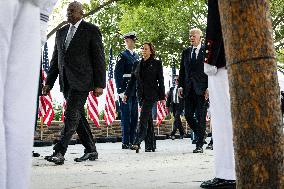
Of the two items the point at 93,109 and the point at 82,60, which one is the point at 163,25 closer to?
the point at 93,109

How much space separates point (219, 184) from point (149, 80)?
238 inches

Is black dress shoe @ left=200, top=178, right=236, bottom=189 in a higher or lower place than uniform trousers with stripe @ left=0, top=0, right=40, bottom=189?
lower

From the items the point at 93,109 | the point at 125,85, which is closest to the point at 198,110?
the point at 125,85

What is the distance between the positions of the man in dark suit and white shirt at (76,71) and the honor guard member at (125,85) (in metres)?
3.43

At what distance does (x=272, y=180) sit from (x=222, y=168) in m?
1.87

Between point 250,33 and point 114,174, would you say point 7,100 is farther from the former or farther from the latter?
point 114,174

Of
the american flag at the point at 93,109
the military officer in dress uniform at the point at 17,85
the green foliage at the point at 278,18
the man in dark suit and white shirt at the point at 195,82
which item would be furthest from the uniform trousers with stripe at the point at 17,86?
the green foliage at the point at 278,18

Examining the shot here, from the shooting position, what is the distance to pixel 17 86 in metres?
2.44

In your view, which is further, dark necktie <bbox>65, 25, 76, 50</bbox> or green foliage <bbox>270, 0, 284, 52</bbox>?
green foliage <bbox>270, 0, 284, 52</bbox>

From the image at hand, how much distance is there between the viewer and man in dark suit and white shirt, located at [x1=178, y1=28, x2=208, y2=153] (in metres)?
9.39

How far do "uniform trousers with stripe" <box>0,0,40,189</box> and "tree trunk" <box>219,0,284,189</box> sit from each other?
3.16 feet

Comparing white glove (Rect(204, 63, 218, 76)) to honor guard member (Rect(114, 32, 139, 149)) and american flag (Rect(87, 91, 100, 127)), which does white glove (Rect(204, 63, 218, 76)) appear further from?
american flag (Rect(87, 91, 100, 127))

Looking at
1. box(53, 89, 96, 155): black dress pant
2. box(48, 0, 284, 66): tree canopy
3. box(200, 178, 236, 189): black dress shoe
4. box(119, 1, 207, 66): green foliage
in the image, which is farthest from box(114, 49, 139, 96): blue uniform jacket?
box(119, 1, 207, 66): green foliage

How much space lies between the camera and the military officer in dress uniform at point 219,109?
14.1 feet
